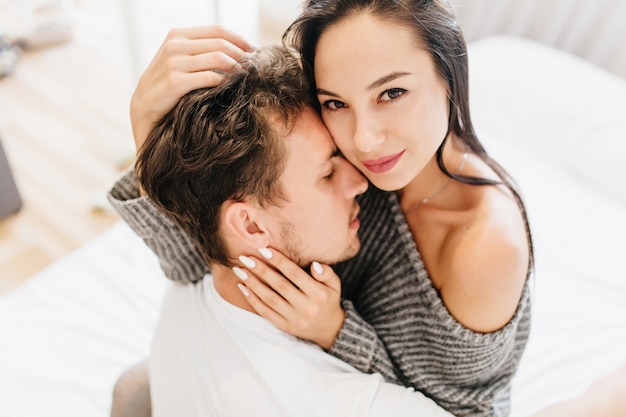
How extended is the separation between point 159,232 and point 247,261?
232 millimetres

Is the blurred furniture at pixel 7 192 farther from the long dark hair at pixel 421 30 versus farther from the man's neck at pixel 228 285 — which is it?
the long dark hair at pixel 421 30

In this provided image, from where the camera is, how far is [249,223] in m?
0.99

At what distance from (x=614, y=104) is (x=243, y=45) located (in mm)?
1382

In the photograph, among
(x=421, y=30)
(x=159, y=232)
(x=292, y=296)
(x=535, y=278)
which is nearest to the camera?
(x=421, y=30)

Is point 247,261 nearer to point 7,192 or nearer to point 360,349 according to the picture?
point 360,349

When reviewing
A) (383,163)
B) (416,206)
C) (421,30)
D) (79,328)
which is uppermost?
(421,30)

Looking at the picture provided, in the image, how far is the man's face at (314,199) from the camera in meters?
0.98

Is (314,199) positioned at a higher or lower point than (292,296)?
higher

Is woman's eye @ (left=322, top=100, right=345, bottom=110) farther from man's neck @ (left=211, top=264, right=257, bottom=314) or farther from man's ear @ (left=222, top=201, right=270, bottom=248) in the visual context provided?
man's neck @ (left=211, top=264, right=257, bottom=314)

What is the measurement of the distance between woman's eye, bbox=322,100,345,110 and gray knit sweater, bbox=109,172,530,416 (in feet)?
0.95

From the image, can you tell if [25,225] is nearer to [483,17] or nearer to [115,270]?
[115,270]

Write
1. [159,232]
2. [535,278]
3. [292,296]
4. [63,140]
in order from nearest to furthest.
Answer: [292,296]
[159,232]
[535,278]
[63,140]

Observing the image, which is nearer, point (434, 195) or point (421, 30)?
point (421, 30)

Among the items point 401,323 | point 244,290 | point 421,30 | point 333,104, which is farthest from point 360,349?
point 421,30
